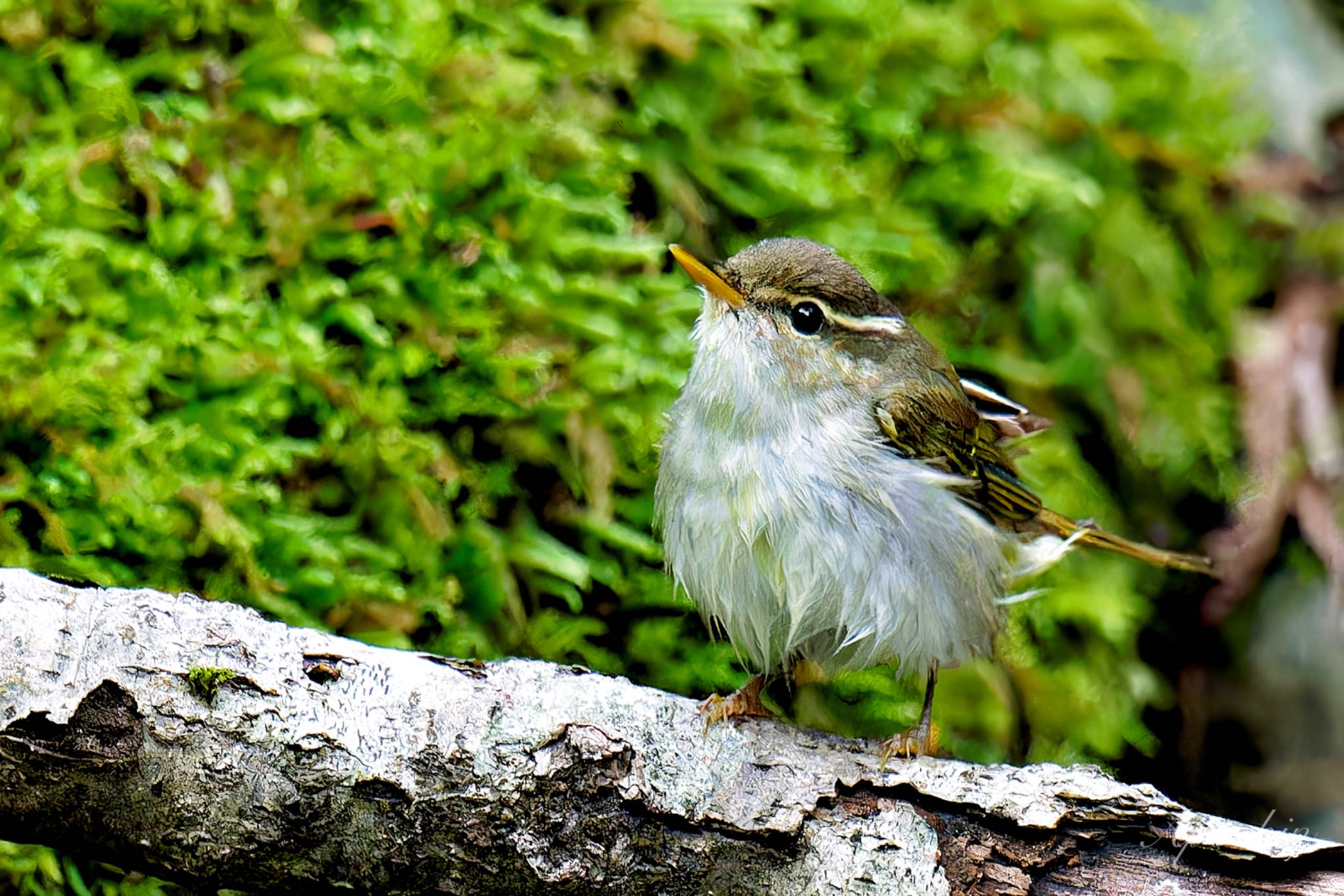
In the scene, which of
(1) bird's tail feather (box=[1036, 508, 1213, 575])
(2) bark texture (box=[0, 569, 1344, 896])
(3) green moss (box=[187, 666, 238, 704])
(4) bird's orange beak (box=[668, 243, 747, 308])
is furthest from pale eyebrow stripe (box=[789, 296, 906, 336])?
(3) green moss (box=[187, 666, 238, 704])

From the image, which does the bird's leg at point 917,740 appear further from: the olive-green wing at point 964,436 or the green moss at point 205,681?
the green moss at point 205,681

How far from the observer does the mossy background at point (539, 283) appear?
2.49 meters

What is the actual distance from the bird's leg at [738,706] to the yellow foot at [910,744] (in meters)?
0.23

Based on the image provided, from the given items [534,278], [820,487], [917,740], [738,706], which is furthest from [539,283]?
[917,740]

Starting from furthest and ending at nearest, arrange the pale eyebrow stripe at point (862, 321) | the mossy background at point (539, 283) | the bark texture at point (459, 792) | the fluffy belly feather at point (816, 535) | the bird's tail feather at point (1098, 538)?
the bird's tail feather at point (1098, 538), the mossy background at point (539, 283), the pale eyebrow stripe at point (862, 321), the fluffy belly feather at point (816, 535), the bark texture at point (459, 792)

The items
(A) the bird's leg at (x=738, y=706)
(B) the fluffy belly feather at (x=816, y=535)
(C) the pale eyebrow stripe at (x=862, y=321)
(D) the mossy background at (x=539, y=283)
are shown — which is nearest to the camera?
(A) the bird's leg at (x=738, y=706)

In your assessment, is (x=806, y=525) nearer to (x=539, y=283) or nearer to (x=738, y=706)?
(x=738, y=706)

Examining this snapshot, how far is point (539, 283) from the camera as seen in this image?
2.86 meters

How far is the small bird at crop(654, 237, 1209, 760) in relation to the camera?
2.23 meters

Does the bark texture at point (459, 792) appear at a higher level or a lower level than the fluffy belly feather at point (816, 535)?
lower

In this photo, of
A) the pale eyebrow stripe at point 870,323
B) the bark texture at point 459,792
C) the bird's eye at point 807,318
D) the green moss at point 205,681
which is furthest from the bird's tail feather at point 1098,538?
the green moss at point 205,681

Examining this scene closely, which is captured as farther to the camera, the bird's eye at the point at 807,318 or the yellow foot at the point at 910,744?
the bird's eye at the point at 807,318

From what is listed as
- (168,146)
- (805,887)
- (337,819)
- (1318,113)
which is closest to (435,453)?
(168,146)

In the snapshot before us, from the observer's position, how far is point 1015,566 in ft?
8.67
